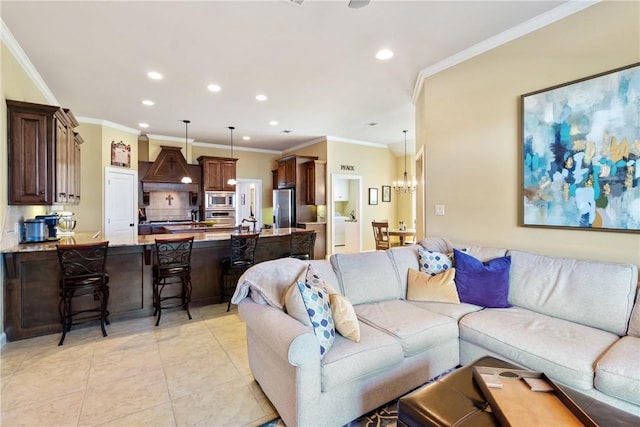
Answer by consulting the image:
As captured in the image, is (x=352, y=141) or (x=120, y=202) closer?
(x=120, y=202)

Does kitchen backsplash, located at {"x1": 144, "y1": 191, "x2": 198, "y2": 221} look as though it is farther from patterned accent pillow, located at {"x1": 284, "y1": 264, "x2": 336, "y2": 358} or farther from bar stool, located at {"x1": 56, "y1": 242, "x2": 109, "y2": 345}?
patterned accent pillow, located at {"x1": 284, "y1": 264, "x2": 336, "y2": 358}

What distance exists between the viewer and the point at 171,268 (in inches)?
136

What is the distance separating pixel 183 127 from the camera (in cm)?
646

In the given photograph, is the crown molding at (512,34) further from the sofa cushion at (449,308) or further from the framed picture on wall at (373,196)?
the framed picture on wall at (373,196)

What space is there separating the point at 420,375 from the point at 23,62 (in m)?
5.14

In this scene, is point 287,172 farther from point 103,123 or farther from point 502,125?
point 502,125

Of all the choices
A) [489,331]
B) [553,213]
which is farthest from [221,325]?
[553,213]

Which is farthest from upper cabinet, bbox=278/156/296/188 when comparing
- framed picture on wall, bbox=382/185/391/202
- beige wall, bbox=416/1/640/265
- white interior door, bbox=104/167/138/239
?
beige wall, bbox=416/1/640/265

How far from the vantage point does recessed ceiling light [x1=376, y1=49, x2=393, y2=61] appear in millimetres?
3244

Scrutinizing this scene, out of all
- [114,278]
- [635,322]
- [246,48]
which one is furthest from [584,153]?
[114,278]

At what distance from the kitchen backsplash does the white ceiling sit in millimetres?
2491

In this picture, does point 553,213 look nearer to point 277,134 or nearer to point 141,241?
point 141,241

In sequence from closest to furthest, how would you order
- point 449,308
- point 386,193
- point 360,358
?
point 360,358, point 449,308, point 386,193

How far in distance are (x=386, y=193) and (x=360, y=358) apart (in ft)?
23.3
